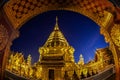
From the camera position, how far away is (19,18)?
11867 mm

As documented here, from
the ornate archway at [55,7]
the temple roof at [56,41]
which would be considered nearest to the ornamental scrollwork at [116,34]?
the ornate archway at [55,7]

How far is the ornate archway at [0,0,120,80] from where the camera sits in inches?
426

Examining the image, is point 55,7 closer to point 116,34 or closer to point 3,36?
point 3,36

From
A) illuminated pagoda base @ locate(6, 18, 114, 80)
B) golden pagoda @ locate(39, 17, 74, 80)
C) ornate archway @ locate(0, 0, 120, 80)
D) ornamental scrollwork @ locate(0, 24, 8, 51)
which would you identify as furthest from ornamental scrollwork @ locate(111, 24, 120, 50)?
golden pagoda @ locate(39, 17, 74, 80)

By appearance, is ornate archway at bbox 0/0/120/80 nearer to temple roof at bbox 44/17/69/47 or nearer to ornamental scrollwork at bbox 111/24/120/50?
ornamental scrollwork at bbox 111/24/120/50

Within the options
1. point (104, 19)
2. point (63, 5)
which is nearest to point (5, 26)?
point (63, 5)

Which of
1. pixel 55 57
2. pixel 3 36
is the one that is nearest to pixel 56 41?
pixel 55 57

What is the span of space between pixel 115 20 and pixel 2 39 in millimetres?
4421

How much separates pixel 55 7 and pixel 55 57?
691 inches

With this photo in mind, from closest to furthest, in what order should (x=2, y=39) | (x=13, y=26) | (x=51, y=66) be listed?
1. (x=2, y=39)
2. (x=13, y=26)
3. (x=51, y=66)

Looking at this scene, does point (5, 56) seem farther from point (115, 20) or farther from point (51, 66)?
point (51, 66)

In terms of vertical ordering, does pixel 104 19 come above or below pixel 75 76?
above

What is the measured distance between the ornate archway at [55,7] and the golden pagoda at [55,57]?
14.6 m

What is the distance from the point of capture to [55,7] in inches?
483
